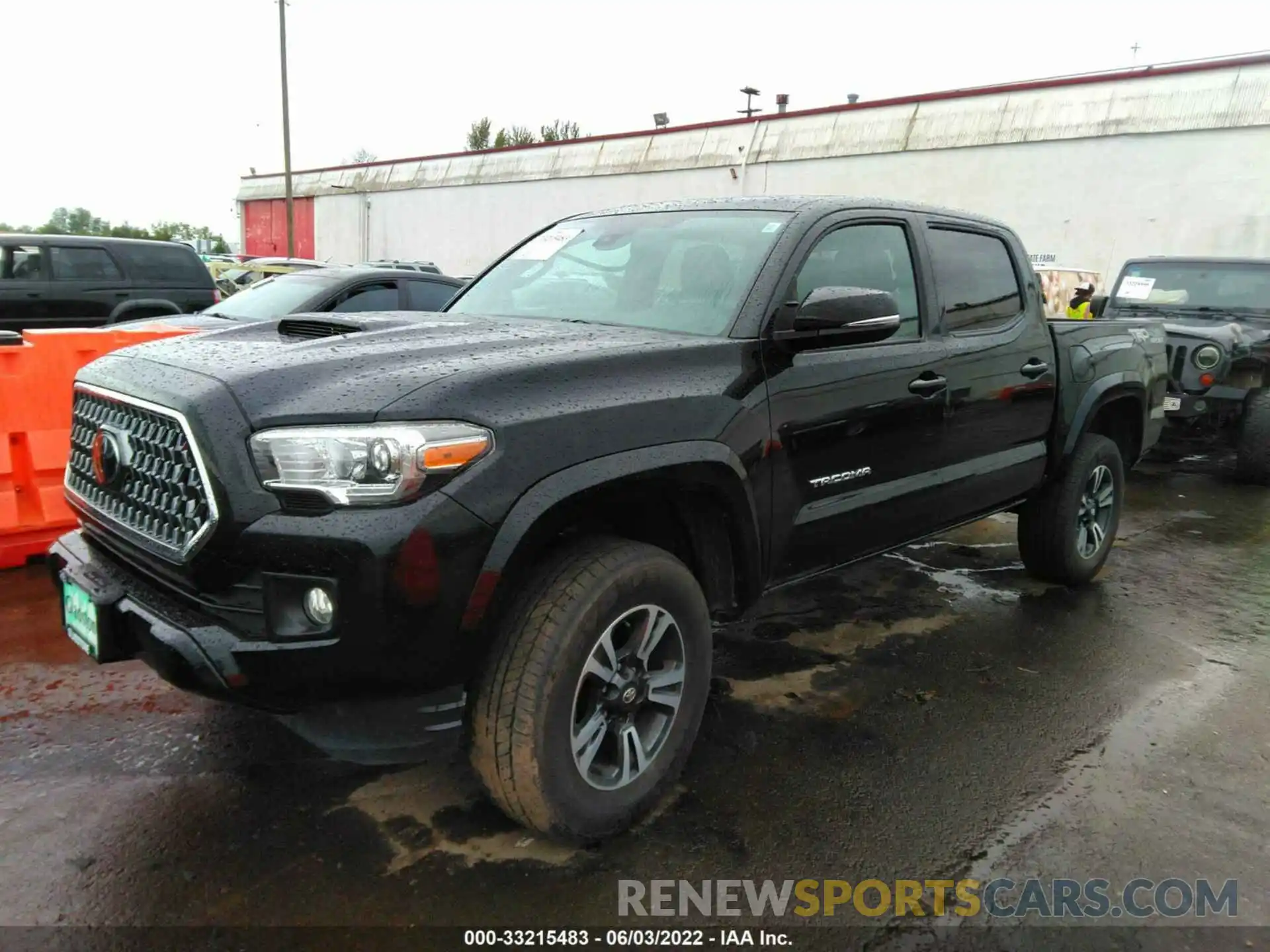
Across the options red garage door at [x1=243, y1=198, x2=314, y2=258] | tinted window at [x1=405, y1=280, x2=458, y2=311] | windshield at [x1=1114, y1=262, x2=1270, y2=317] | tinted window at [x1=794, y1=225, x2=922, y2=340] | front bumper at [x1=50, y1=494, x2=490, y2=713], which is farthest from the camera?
red garage door at [x1=243, y1=198, x2=314, y2=258]

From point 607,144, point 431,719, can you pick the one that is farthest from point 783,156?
point 431,719

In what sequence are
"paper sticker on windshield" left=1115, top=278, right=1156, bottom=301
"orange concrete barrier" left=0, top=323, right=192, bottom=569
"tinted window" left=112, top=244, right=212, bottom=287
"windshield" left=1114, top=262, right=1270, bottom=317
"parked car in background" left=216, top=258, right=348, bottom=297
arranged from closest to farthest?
"orange concrete barrier" left=0, top=323, right=192, bottom=569, "windshield" left=1114, top=262, right=1270, bottom=317, "paper sticker on windshield" left=1115, top=278, right=1156, bottom=301, "tinted window" left=112, top=244, right=212, bottom=287, "parked car in background" left=216, top=258, right=348, bottom=297

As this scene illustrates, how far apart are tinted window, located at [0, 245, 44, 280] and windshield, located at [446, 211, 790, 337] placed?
8.15 m

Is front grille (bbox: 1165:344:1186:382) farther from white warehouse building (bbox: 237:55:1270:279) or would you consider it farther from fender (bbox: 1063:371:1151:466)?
white warehouse building (bbox: 237:55:1270:279)

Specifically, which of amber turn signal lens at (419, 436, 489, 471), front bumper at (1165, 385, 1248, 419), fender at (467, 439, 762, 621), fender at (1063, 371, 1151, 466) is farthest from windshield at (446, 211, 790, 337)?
front bumper at (1165, 385, 1248, 419)

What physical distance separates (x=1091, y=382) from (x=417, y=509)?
149 inches

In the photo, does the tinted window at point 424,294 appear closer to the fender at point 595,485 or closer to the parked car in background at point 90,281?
the parked car in background at point 90,281

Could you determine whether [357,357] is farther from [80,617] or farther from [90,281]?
[90,281]

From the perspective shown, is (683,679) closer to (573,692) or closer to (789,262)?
(573,692)

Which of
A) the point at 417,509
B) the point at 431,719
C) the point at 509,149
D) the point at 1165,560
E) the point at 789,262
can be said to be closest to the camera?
the point at 417,509

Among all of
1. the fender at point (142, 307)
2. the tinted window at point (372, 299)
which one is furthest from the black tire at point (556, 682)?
the fender at point (142, 307)

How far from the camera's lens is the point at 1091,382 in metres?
4.59

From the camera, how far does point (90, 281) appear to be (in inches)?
389

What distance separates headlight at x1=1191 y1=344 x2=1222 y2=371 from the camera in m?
7.48
